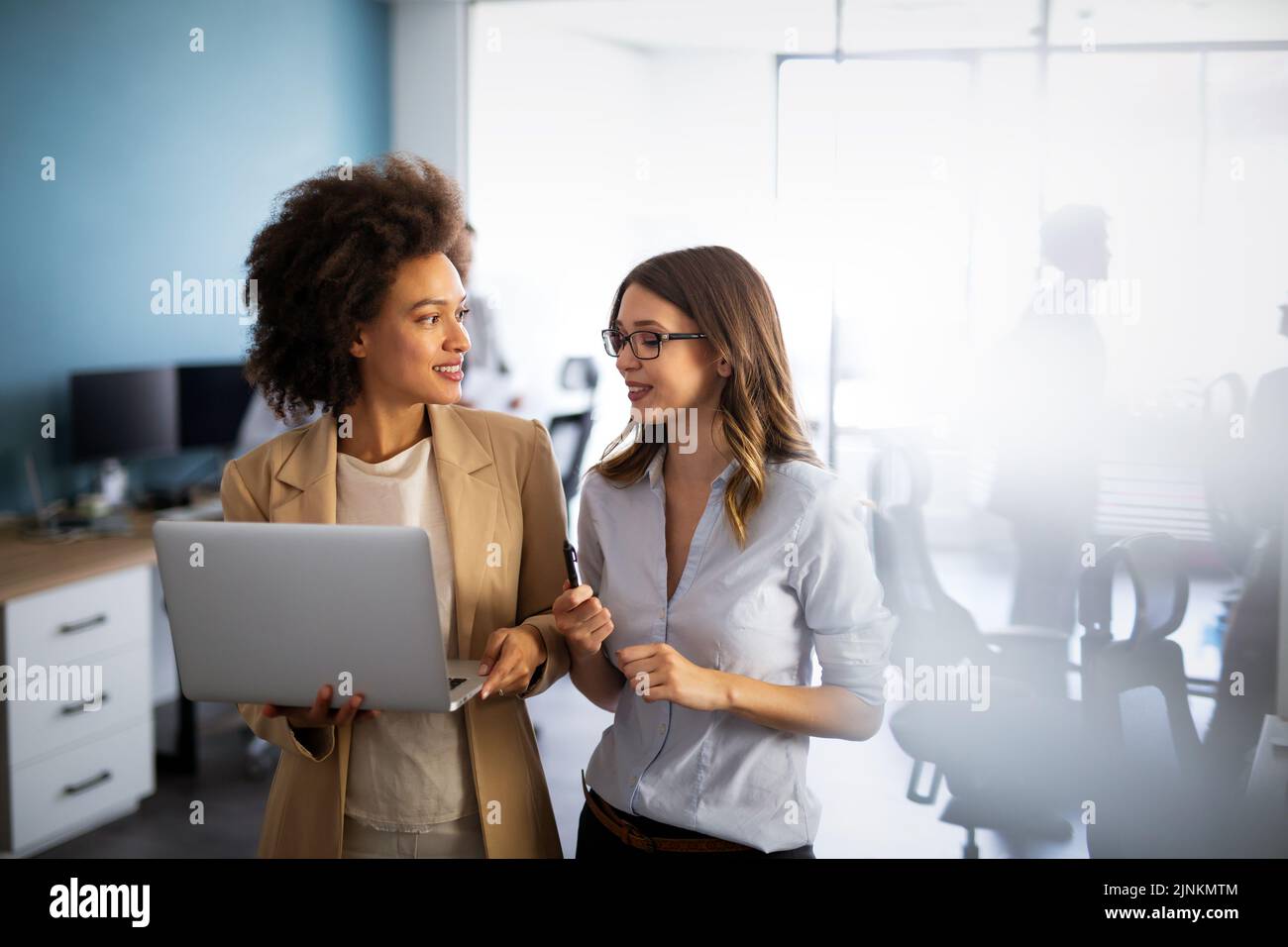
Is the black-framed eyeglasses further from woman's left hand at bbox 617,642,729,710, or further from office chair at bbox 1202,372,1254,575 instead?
office chair at bbox 1202,372,1254,575

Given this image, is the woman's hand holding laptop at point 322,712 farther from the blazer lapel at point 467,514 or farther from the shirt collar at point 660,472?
the shirt collar at point 660,472

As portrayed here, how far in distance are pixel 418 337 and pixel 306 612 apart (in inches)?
15.7

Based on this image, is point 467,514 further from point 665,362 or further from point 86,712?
point 86,712

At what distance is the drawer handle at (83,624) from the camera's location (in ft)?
10.1

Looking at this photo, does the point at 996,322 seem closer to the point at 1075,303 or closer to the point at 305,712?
the point at 1075,303

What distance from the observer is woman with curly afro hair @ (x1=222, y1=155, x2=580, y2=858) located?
1.35m

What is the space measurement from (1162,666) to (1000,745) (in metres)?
0.50

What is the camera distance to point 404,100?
583cm

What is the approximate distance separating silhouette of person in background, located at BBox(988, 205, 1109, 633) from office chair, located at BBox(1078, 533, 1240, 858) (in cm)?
124

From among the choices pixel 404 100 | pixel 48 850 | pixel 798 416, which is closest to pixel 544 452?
pixel 798 416

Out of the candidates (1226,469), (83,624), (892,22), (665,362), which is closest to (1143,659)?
(1226,469)

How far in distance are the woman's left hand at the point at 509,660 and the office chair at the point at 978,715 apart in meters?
1.63

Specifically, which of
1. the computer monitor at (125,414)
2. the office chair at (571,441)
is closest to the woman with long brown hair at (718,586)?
the office chair at (571,441)

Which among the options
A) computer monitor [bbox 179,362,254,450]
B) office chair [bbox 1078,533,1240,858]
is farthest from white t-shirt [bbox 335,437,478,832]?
computer monitor [bbox 179,362,254,450]
